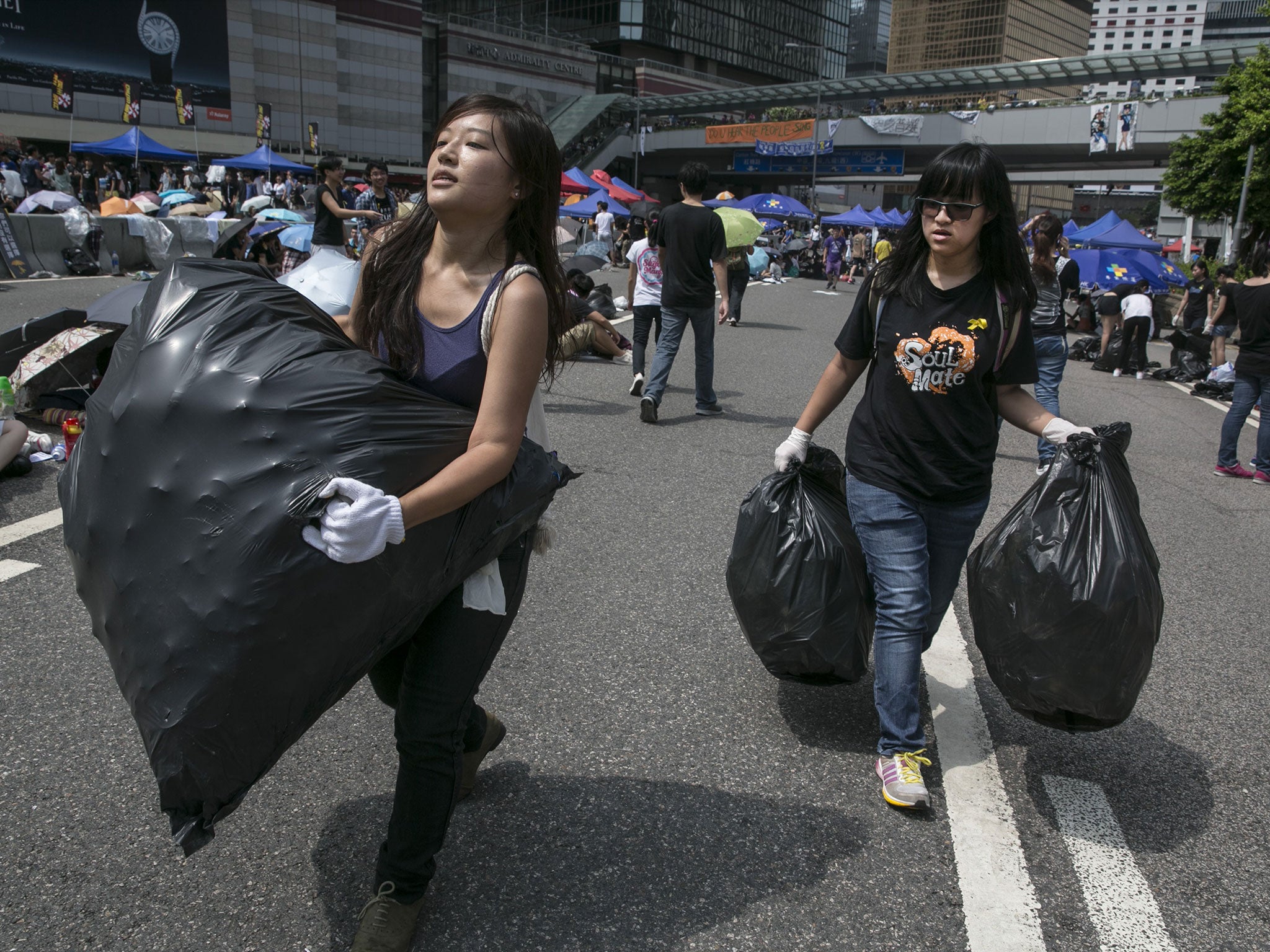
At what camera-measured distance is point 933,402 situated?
275cm

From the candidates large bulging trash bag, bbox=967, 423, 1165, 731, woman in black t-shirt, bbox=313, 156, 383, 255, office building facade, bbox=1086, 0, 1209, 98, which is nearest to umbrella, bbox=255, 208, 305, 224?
woman in black t-shirt, bbox=313, 156, 383, 255

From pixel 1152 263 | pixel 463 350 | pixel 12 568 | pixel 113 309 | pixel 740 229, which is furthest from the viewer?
pixel 1152 263

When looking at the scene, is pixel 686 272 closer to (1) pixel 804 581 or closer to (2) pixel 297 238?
(1) pixel 804 581

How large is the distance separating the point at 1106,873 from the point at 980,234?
1.70m

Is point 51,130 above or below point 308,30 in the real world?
below

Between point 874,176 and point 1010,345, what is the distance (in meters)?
60.9

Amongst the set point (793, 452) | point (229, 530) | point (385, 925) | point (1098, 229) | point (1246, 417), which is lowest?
point (385, 925)

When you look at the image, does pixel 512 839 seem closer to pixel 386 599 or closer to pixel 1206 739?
pixel 386 599

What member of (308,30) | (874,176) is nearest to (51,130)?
(308,30)

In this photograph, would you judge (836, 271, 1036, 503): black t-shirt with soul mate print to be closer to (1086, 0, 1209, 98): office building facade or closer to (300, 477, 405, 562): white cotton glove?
(300, 477, 405, 562): white cotton glove

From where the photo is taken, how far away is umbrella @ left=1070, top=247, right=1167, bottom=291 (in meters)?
18.0

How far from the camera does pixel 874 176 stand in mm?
59625

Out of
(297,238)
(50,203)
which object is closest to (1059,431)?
(297,238)

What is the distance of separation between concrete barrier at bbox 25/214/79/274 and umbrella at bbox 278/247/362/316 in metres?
11.7
